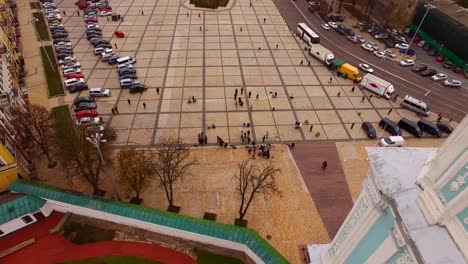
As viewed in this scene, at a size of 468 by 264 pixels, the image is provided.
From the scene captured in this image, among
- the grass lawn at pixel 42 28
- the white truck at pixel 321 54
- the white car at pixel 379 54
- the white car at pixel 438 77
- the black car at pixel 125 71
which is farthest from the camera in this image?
the grass lawn at pixel 42 28

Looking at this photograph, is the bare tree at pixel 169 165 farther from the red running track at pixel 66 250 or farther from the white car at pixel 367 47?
the white car at pixel 367 47

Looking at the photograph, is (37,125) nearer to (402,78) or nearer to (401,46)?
(402,78)

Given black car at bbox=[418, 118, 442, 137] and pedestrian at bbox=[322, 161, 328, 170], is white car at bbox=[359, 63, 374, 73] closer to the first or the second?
black car at bbox=[418, 118, 442, 137]

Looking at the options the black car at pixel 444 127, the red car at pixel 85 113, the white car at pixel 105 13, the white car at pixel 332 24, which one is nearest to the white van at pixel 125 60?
the red car at pixel 85 113

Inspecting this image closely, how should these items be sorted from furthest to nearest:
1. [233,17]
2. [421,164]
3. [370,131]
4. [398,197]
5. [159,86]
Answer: [233,17]
[159,86]
[370,131]
[421,164]
[398,197]

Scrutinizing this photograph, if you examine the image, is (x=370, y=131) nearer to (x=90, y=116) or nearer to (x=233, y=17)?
(x=90, y=116)

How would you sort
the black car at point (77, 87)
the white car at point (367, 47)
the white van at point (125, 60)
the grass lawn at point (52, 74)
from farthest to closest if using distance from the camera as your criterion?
the white car at point (367, 47) < the white van at point (125, 60) < the grass lawn at point (52, 74) < the black car at point (77, 87)

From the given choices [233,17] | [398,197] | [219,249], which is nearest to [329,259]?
[219,249]
